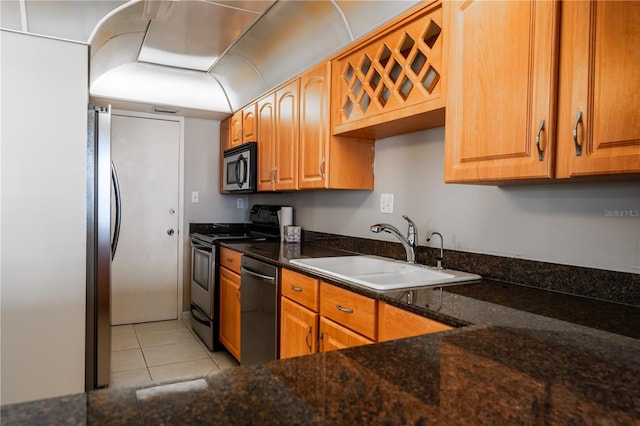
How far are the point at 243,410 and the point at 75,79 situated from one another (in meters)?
2.42

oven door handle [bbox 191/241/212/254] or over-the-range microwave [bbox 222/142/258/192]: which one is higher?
over-the-range microwave [bbox 222/142/258/192]

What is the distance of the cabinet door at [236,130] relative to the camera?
3.94 meters

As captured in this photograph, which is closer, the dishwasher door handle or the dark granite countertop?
the dark granite countertop

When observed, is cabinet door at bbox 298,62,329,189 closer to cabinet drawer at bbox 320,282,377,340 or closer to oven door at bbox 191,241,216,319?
cabinet drawer at bbox 320,282,377,340

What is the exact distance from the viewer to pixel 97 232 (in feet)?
8.01

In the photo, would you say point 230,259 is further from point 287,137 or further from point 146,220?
point 146,220

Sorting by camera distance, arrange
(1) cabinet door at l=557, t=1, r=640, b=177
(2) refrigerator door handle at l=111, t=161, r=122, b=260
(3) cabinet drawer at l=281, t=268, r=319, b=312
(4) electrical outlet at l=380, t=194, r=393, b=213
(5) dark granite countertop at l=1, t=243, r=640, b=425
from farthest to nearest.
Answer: (2) refrigerator door handle at l=111, t=161, r=122, b=260, (4) electrical outlet at l=380, t=194, r=393, b=213, (3) cabinet drawer at l=281, t=268, r=319, b=312, (1) cabinet door at l=557, t=1, r=640, b=177, (5) dark granite countertop at l=1, t=243, r=640, b=425

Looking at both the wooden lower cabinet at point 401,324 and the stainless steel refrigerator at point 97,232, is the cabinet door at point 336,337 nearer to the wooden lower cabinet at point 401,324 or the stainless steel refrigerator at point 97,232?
the wooden lower cabinet at point 401,324

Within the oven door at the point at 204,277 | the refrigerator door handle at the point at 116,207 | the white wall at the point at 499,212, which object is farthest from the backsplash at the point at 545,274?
the refrigerator door handle at the point at 116,207

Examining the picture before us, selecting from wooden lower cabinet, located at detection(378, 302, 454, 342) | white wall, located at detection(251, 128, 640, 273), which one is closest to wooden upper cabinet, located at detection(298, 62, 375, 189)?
white wall, located at detection(251, 128, 640, 273)

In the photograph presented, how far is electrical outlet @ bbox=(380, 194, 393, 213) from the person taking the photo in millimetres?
2521

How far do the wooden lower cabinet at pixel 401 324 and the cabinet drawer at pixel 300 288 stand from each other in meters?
0.49

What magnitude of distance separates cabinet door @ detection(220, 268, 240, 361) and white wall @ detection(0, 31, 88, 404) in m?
0.96

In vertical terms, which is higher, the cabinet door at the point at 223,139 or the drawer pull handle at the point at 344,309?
the cabinet door at the point at 223,139
